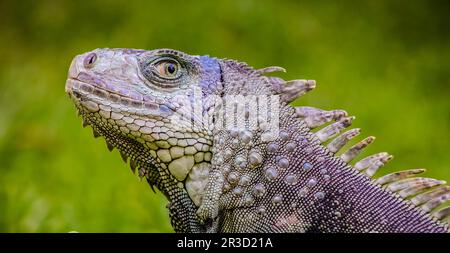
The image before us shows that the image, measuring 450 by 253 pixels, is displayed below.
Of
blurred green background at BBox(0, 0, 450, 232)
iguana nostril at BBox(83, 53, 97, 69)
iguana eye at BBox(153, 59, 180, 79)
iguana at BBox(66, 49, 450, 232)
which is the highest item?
blurred green background at BBox(0, 0, 450, 232)

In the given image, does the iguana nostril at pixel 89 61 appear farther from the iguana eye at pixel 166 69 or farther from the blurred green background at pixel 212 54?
Answer: the blurred green background at pixel 212 54

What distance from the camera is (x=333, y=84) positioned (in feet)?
27.6

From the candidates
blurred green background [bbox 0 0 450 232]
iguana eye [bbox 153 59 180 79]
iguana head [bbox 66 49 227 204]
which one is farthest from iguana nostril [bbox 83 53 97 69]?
blurred green background [bbox 0 0 450 232]

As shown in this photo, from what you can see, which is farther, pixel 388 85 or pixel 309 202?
pixel 388 85

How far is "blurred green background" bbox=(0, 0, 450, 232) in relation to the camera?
6.78 m

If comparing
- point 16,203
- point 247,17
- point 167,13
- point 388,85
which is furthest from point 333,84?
point 16,203

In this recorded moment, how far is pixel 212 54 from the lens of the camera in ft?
28.5

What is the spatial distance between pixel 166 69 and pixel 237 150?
0.45m

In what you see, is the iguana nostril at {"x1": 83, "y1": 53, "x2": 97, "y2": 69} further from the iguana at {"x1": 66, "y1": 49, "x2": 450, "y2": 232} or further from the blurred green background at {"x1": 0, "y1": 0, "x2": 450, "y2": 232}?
the blurred green background at {"x1": 0, "y1": 0, "x2": 450, "y2": 232}

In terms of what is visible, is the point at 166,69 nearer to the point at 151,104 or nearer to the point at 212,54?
the point at 151,104

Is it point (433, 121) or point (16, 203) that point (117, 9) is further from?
point (16, 203)

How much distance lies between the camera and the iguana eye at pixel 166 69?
3746mm

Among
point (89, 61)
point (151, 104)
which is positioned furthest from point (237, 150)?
point (89, 61)
